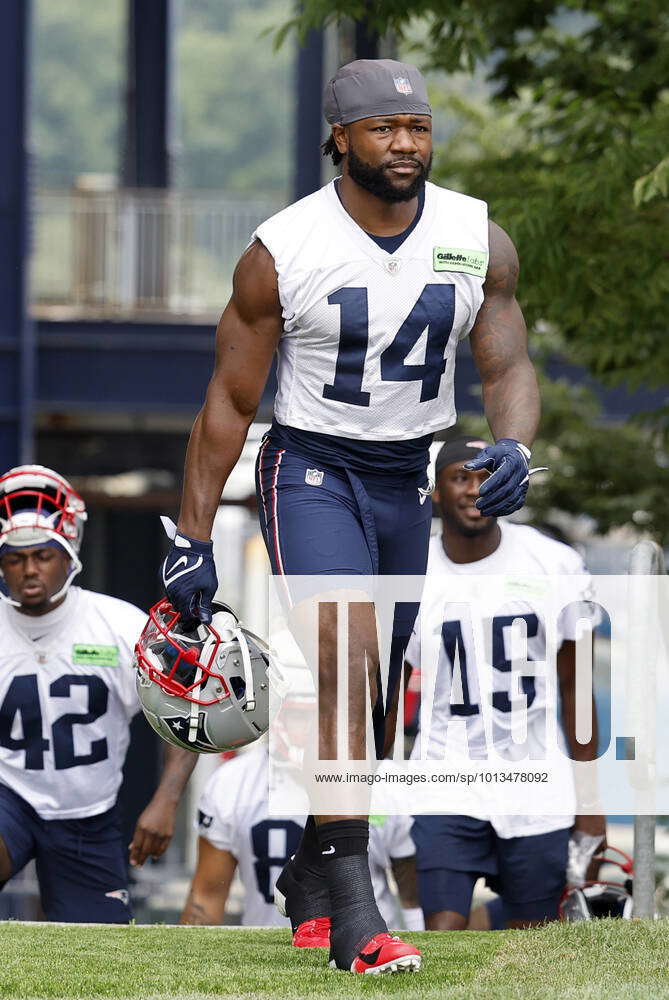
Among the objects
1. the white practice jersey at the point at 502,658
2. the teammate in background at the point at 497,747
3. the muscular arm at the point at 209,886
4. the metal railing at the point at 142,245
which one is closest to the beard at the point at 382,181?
the teammate in background at the point at 497,747

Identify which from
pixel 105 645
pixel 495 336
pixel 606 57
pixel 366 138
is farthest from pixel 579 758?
pixel 606 57

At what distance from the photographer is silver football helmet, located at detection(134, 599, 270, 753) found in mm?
4574

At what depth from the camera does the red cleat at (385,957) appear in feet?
13.5

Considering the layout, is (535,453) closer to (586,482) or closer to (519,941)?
(586,482)

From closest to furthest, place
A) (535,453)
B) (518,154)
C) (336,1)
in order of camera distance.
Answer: (336,1), (518,154), (535,453)

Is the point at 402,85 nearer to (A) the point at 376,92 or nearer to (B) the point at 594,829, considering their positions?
(A) the point at 376,92

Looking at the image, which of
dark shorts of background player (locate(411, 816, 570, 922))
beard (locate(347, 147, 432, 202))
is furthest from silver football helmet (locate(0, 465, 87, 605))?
beard (locate(347, 147, 432, 202))

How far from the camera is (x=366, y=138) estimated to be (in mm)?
4484

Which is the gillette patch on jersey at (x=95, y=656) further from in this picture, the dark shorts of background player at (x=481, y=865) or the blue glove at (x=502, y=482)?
the blue glove at (x=502, y=482)

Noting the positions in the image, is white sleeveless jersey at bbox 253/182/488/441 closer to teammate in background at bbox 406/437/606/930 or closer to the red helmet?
teammate in background at bbox 406/437/606/930

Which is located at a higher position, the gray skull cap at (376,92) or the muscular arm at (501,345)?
the gray skull cap at (376,92)

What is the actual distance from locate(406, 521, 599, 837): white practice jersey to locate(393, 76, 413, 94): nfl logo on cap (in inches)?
96.1

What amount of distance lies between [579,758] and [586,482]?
4212 millimetres

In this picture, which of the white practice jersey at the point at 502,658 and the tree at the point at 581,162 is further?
the tree at the point at 581,162
